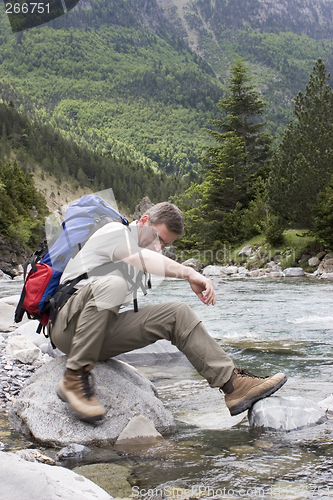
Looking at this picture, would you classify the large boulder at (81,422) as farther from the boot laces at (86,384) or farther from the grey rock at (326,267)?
the grey rock at (326,267)

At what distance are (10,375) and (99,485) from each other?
245 cm

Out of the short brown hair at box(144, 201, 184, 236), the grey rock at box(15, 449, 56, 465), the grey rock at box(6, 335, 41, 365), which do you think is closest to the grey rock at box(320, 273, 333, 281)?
the grey rock at box(6, 335, 41, 365)

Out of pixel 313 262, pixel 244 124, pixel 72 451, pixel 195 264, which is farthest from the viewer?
pixel 244 124

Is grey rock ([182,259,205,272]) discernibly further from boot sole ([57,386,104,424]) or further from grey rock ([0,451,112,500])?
grey rock ([0,451,112,500])

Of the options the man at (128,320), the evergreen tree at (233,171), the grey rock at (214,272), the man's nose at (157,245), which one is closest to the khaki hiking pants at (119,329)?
the man at (128,320)

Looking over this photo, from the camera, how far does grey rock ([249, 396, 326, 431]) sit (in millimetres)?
3312

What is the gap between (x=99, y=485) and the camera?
2486 mm

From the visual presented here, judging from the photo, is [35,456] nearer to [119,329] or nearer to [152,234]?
[119,329]

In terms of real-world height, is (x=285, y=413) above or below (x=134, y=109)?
below

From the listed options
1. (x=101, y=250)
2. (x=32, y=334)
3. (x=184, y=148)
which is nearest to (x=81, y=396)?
(x=101, y=250)

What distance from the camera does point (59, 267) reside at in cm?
326

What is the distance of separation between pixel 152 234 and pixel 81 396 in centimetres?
118

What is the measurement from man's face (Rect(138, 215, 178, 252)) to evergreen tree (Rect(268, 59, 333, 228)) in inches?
787

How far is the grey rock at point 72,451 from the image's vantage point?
2.88 m
